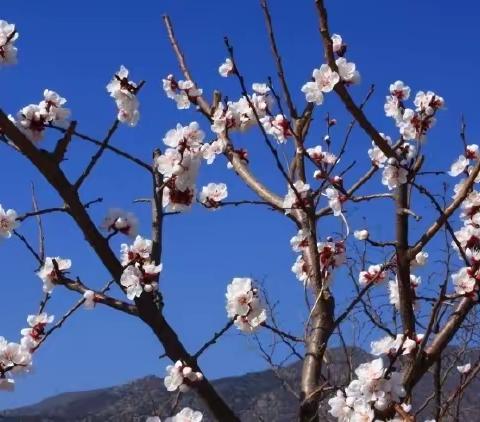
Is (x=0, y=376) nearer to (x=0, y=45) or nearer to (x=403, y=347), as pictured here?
(x=0, y=45)

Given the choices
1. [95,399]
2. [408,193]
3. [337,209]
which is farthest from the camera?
[95,399]

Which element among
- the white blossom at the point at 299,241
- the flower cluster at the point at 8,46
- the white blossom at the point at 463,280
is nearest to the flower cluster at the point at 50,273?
the flower cluster at the point at 8,46

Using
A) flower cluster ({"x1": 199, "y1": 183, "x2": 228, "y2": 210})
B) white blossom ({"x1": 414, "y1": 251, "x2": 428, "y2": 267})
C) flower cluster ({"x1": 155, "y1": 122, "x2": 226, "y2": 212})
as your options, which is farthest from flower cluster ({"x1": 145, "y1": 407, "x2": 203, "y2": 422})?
white blossom ({"x1": 414, "y1": 251, "x2": 428, "y2": 267})

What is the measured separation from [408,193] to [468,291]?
413 millimetres

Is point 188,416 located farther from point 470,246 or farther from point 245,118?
point 245,118

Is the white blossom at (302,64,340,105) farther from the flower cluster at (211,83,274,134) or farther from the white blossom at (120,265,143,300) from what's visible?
the white blossom at (120,265,143,300)

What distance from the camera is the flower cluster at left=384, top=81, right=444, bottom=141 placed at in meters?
3.33

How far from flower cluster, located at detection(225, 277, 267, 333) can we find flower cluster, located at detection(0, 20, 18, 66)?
1146mm

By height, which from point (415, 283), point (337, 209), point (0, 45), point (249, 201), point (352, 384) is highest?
point (0, 45)

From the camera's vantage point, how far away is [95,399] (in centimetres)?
3419

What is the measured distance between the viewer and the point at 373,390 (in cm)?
239

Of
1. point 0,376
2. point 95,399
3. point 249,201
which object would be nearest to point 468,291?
point 249,201

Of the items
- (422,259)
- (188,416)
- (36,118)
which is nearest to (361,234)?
(422,259)

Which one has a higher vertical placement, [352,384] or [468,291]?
[468,291]
